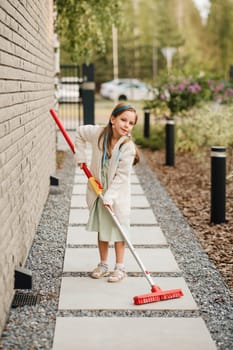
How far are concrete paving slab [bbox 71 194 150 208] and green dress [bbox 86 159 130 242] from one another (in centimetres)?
284

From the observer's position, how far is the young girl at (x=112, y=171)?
4633mm

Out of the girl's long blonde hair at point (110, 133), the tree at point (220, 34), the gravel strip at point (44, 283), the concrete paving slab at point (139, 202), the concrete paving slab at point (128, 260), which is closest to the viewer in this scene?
the gravel strip at point (44, 283)

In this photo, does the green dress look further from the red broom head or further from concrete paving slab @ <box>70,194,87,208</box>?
concrete paving slab @ <box>70,194,87,208</box>

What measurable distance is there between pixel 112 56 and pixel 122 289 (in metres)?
45.7

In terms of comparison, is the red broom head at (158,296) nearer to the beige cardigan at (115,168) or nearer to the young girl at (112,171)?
the young girl at (112,171)

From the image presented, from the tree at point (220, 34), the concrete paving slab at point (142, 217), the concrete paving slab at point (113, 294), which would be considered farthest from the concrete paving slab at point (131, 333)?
the tree at point (220, 34)

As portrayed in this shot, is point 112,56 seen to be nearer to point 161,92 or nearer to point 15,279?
point 161,92

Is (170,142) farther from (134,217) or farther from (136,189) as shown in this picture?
(134,217)

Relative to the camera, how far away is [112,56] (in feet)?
161

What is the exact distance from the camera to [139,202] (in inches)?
313

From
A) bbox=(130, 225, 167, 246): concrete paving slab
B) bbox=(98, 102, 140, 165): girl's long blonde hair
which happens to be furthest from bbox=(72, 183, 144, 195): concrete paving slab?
bbox=(98, 102, 140, 165): girl's long blonde hair

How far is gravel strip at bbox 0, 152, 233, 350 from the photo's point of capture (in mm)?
3795

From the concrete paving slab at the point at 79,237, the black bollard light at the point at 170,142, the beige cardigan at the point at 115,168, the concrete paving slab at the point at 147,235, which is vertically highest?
the beige cardigan at the point at 115,168

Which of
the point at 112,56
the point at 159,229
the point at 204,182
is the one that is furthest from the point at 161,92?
the point at 112,56
